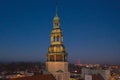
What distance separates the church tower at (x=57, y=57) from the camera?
45688 millimetres

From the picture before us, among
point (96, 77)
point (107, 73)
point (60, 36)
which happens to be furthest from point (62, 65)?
point (107, 73)

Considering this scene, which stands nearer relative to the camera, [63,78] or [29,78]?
[29,78]

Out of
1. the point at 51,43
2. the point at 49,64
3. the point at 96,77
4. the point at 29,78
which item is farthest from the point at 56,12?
the point at 96,77

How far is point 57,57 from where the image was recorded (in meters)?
45.8

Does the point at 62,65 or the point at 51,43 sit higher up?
the point at 51,43

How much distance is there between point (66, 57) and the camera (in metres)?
46.9

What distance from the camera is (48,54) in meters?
46.3

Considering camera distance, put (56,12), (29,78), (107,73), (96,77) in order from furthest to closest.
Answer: (107,73), (96,77), (56,12), (29,78)

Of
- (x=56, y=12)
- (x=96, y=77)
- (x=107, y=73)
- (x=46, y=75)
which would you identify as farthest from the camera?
(x=107, y=73)

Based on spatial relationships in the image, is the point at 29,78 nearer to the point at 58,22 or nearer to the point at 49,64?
the point at 49,64

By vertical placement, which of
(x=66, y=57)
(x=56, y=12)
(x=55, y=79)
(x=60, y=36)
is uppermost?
(x=56, y=12)

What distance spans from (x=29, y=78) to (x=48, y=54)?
6147mm

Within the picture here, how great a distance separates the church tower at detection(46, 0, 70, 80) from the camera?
4569cm

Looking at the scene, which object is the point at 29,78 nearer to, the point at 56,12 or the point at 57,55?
the point at 57,55
